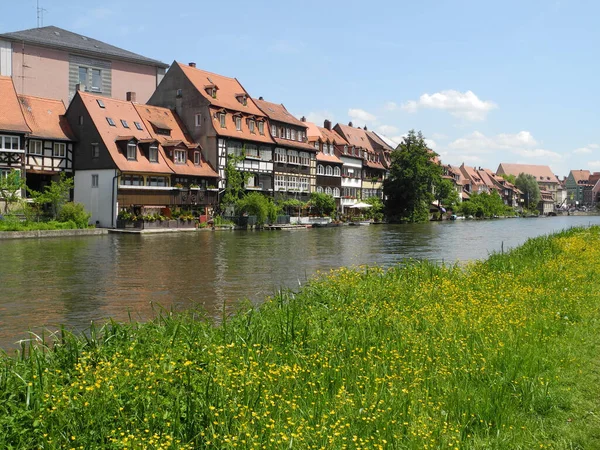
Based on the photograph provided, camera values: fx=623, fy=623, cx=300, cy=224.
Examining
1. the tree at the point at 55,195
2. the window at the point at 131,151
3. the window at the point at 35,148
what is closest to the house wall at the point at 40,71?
the window at the point at 35,148

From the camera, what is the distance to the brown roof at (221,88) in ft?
215

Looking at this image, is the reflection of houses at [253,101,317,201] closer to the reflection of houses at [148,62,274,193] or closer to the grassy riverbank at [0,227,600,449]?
the reflection of houses at [148,62,274,193]

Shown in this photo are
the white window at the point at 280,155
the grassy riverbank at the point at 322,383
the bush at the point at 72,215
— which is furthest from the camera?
the white window at the point at 280,155

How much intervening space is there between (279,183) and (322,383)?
6598 cm

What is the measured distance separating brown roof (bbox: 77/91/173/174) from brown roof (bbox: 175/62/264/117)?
9.05 m

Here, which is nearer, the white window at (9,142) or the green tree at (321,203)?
the white window at (9,142)

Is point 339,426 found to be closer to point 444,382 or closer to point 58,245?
point 444,382

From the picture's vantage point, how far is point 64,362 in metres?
8.07

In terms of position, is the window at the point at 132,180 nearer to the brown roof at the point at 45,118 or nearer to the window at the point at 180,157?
the window at the point at 180,157

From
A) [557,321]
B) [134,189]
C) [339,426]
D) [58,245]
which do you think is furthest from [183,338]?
[134,189]

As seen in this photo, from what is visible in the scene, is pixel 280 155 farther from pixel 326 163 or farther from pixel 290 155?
pixel 326 163

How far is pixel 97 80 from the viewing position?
67125mm

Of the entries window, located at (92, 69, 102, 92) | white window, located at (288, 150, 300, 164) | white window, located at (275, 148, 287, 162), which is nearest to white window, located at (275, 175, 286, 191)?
white window, located at (275, 148, 287, 162)

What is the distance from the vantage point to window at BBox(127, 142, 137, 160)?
52656 mm
